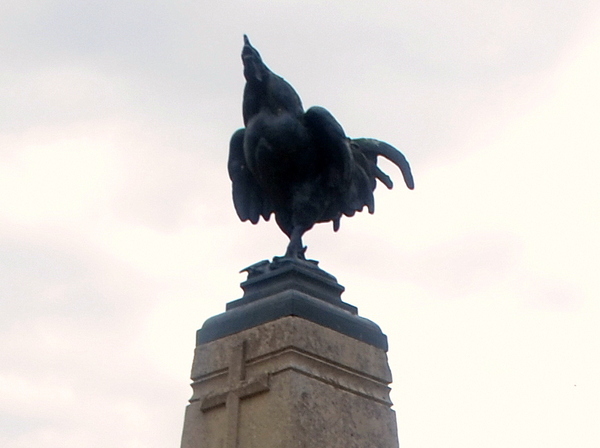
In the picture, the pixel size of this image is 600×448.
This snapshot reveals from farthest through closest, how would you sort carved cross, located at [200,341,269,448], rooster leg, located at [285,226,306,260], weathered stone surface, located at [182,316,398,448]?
rooster leg, located at [285,226,306,260]
carved cross, located at [200,341,269,448]
weathered stone surface, located at [182,316,398,448]

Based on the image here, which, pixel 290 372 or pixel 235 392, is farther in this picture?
pixel 235 392

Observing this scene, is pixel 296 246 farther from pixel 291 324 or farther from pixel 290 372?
pixel 290 372

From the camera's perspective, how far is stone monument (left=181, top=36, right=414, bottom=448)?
5.24 meters

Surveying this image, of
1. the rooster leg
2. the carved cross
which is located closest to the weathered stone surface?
the carved cross

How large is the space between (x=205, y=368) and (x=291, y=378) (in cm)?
71

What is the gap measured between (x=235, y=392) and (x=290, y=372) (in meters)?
0.37

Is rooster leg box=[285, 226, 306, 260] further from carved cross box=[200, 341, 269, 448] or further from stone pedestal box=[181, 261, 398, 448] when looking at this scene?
carved cross box=[200, 341, 269, 448]

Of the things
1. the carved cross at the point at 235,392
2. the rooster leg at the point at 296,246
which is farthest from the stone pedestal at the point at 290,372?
the rooster leg at the point at 296,246

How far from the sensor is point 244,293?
5910mm

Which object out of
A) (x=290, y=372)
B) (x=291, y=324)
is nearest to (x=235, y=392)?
(x=290, y=372)

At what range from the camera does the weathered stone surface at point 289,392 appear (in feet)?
16.9

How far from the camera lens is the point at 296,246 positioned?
19.6 ft

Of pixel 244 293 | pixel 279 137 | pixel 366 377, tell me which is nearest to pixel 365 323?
pixel 366 377

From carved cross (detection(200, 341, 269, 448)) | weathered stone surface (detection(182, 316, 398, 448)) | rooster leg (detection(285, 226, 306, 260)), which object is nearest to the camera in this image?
weathered stone surface (detection(182, 316, 398, 448))
